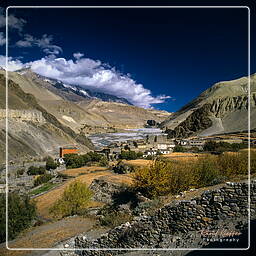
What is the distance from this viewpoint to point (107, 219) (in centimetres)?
998

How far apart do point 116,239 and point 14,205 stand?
9.63m

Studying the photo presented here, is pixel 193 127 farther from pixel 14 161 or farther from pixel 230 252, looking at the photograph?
pixel 230 252

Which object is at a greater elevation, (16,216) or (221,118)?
(221,118)

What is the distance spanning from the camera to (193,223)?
6.56 metres

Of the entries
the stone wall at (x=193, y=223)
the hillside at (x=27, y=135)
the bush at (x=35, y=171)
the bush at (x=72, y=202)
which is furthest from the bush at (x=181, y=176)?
the hillside at (x=27, y=135)

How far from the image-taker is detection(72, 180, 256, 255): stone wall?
6047 millimetres

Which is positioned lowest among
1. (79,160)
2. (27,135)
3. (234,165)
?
(79,160)

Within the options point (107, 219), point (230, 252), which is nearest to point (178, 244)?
point (230, 252)

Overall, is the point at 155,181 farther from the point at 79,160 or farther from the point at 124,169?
the point at 79,160

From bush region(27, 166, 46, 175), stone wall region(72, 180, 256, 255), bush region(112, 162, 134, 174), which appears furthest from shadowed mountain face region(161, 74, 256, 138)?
stone wall region(72, 180, 256, 255)

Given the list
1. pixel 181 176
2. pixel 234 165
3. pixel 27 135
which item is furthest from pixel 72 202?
pixel 27 135

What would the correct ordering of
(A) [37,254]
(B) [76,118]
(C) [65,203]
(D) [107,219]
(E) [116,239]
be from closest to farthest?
(E) [116,239] → (A) [37,254] → (D) [107,219] → (C) [65,203] → (B) [76,118]

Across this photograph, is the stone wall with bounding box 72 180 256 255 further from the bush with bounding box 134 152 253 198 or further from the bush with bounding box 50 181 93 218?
the bush with bounding box 50 181 93 218

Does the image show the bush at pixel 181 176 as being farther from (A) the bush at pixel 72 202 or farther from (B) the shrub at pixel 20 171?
(B) the shrub at pixel 20 171
